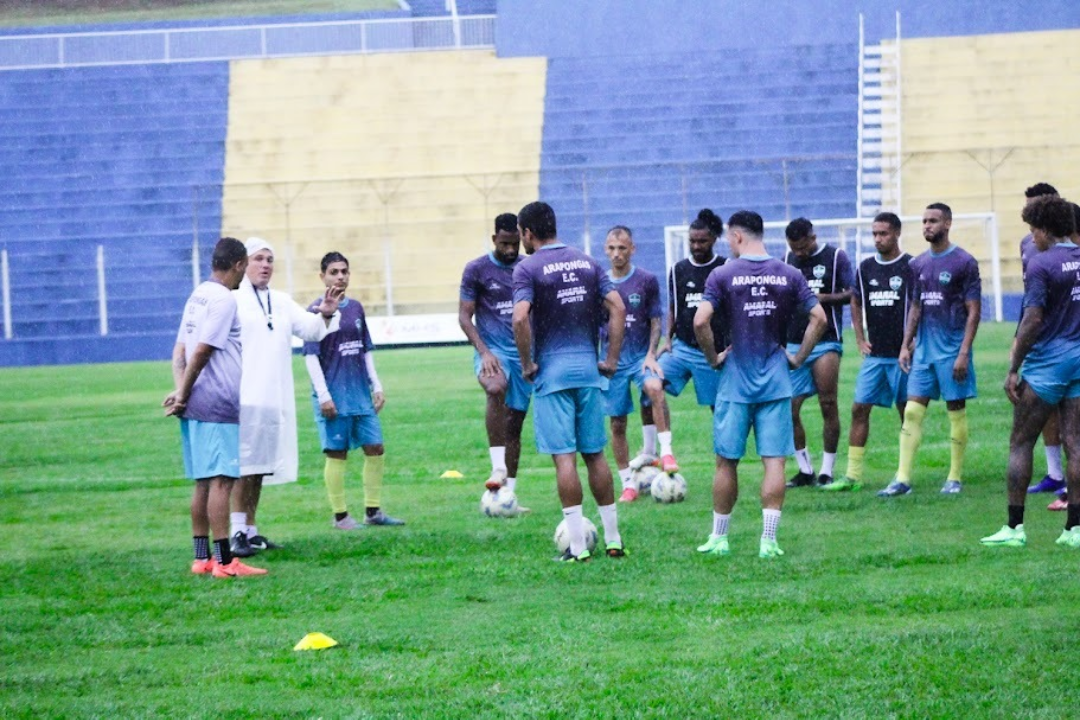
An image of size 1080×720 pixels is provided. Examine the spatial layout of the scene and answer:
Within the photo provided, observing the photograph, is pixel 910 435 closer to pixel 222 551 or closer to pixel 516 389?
pixel 516 389

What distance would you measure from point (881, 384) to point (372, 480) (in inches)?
167

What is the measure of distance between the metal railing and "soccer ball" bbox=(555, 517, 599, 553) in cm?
3837

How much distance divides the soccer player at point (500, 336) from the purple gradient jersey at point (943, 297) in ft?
10.1

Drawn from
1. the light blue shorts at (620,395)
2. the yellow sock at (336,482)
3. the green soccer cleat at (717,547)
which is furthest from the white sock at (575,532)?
the light blue shorts at (620,395)

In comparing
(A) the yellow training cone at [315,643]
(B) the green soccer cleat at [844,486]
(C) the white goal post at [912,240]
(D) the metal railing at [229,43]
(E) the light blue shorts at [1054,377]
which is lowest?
(B) the green soccer cleat at [844,486]

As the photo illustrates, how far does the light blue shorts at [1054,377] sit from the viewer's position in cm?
944

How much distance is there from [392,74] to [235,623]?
39469 mm

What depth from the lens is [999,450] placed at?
14.6 metres

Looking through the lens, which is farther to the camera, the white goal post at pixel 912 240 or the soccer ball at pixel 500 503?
the white goal post at pixel 912 240

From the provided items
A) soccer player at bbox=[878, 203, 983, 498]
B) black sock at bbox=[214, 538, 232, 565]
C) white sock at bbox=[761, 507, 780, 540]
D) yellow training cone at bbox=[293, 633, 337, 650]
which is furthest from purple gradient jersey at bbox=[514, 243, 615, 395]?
soccer player at bbox=[878, 203, 983, 498]

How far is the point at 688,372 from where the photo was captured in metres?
13.1

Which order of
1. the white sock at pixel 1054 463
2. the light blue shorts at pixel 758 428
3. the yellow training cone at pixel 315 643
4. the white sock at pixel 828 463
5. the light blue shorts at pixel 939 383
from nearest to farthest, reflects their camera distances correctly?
the yellow training cone at pixel 315 643, the light blue shorts at pixel 758 428, the light blue shorts at pixel 939 383, the white sock at pixel 1054 463, the white sock at pixel 828 463

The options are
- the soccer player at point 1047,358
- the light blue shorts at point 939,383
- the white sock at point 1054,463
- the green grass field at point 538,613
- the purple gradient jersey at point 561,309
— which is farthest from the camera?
the white sock at point 1054,463

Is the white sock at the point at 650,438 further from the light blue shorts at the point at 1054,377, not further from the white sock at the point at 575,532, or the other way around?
the light blue shorts at the point at 1054,377
